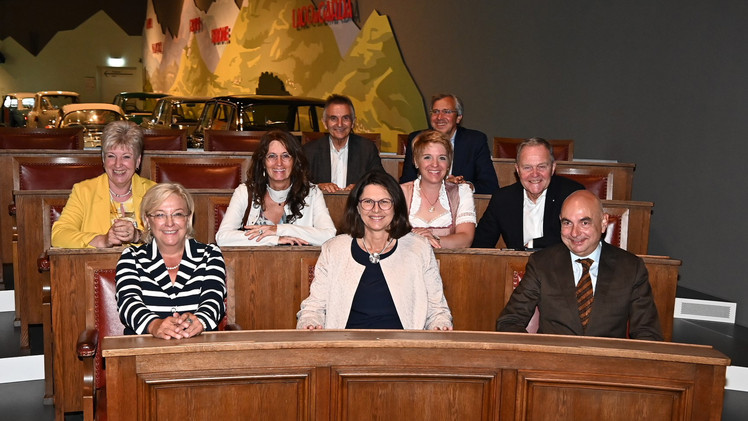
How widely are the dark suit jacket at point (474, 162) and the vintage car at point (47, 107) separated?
13.5 meters

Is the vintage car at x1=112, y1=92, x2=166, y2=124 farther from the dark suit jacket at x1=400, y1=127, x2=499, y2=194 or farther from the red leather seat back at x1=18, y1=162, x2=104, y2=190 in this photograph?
the dark suit jacket at x1=400, y1=127, x2=499, y2=194

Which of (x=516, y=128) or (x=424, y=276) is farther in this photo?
(x=516, y=128)

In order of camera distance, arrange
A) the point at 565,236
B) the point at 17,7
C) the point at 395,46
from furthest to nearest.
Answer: the point at 17,7, the point at 395,46, the point at 565,236

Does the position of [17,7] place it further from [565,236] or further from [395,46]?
[565,236]

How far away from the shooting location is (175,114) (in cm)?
1215

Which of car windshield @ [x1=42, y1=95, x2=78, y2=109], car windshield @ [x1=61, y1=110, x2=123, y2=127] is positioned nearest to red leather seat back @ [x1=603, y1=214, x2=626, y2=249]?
car windshield @ [x1=61, y1=110, x2=123, y2=127]

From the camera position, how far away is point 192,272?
2928mm

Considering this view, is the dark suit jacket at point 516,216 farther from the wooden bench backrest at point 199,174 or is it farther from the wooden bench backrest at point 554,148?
the wooden bench backrest at point 554,148

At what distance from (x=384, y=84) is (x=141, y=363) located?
916 cm

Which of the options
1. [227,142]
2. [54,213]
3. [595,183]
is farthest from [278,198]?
[227,142]

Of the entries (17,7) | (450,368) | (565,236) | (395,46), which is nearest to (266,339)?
(450,368)

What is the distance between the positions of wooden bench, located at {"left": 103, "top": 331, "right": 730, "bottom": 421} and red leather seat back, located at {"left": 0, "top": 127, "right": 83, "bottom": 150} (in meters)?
5.54

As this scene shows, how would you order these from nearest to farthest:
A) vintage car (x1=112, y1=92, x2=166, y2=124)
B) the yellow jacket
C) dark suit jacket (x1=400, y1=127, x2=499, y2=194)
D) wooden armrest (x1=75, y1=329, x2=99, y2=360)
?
wooden armrest (x1=75, y1=329, x2=99, y2=360)
the yellow jacket
dark suit jacket (x1=400, y1=127, x2=499, y2=194)
vintage car (x1=112, y1=92, x2=166, y2=124)

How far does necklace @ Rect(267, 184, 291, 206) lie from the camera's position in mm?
3982
